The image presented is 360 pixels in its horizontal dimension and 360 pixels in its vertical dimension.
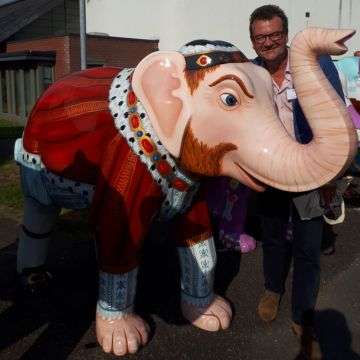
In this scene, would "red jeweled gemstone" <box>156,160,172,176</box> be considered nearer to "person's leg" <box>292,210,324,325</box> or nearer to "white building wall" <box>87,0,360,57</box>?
"person's leg" <box>292,210,324,325</box>

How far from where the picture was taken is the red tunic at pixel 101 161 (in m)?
1.93

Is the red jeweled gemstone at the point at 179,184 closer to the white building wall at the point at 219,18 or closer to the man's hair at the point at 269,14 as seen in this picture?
the man's hair at the point at 269,14

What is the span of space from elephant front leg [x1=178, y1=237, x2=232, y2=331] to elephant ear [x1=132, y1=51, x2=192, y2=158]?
0.74 m

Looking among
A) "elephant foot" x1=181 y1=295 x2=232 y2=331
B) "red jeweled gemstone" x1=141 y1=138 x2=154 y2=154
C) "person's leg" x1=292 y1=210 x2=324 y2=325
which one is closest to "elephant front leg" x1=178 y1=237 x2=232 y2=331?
"elephant foot" x1=181 y1=295 x2=232 y2=331

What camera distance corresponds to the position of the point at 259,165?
1.69 metres

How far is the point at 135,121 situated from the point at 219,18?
13.4m

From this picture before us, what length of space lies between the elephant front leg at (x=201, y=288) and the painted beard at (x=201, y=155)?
65 cm

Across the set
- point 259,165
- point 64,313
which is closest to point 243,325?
point 64,313

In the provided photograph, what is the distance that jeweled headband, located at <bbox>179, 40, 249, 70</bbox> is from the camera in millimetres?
1753

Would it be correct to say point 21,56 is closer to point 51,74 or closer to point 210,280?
point 51,74

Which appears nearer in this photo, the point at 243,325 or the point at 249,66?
the point at 249,66

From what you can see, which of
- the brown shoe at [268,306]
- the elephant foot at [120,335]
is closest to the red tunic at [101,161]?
the elephant foot at [120,335]

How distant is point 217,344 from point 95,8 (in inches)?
646

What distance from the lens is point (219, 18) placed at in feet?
47.3
